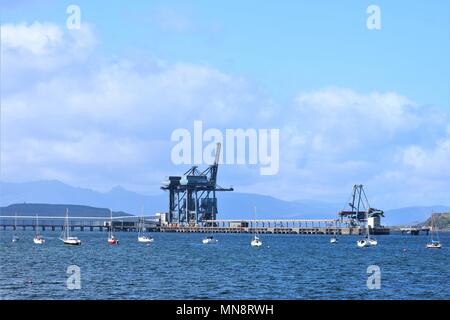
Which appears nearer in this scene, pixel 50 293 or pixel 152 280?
pixel 50 293

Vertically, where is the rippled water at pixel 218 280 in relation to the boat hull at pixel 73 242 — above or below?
below

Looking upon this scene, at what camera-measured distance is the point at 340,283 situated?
212 ft

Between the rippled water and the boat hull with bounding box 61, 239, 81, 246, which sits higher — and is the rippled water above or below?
below

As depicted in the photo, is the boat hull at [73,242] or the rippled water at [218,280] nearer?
the rippled water at [218,280]

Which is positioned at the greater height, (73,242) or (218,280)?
(73,242)

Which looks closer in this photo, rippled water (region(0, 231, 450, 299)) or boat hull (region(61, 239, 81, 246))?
rippled water (region(0, 231, 450, 299))

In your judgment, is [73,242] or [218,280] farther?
[73,242]
